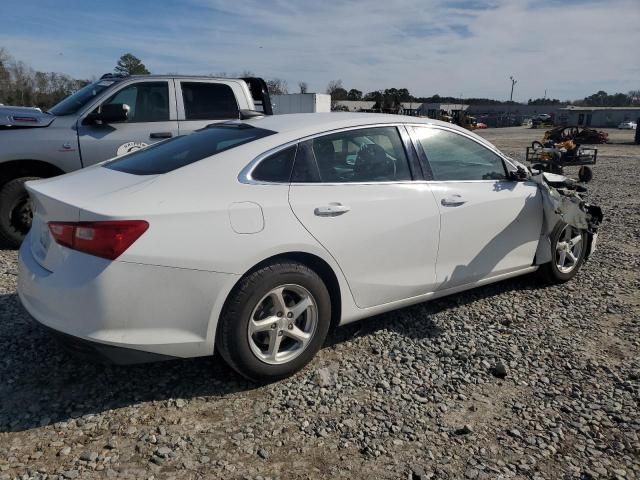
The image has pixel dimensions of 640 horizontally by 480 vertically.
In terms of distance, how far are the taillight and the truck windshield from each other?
151 inches

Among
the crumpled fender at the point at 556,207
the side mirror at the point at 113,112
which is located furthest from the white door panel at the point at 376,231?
the side mirror at the point at 113,112

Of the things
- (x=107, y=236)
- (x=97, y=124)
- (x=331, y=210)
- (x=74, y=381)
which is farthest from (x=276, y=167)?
(x=97, y=124)

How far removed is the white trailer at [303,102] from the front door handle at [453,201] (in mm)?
28056

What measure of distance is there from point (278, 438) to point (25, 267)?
5.73 ft

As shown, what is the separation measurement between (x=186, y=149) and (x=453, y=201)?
6.34ft

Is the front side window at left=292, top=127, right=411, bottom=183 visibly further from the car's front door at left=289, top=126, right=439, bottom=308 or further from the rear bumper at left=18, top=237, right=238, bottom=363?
the rear bumper at left=18, top=237, right=238, bottom=363

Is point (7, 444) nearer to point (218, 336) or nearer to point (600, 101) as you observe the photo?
point (218, 336)

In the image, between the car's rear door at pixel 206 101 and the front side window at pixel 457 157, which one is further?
the car's rear door at pixel 206 101

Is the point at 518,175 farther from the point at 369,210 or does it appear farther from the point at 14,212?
the point at 14,212

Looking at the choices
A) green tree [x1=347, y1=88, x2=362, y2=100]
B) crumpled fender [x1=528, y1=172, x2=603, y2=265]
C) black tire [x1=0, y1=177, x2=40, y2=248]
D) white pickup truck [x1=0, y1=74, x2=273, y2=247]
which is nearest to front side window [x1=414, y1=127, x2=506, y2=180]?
crumpled fender [x1=528, y1=172, x2=603, y2=265]

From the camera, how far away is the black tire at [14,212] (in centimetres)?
537

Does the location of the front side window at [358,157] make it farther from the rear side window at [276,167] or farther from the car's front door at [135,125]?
the car's front door at [135,125]

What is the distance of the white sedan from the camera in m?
2.58

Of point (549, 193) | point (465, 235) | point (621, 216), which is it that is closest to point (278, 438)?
point (465, 235)
